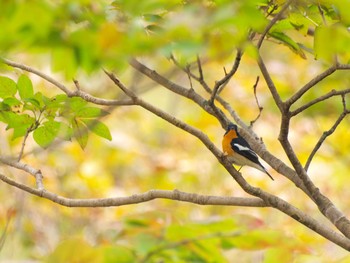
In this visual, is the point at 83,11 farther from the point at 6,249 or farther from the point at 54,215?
the point at 54,215

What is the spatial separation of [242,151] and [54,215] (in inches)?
92.4

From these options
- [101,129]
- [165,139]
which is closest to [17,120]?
[101,129]

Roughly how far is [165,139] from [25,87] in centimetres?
339

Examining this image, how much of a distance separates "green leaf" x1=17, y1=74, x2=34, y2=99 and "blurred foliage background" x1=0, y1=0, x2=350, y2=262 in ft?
0.37

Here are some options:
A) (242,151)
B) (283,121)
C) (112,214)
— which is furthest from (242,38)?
(112,214)

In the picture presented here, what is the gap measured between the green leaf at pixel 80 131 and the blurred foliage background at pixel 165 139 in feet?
0.22

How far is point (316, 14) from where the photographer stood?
1287mm

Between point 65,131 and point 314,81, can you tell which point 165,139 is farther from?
point 314,81

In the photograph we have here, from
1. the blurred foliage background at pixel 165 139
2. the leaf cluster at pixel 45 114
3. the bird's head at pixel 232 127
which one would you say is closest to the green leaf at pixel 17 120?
the leaf cluster at pixel 45 114

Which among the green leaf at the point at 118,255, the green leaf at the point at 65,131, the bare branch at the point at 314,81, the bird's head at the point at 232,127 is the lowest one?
the bare branch at the point at 314,81

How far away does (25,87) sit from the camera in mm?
1350

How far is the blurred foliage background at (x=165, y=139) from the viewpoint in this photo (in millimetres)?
747

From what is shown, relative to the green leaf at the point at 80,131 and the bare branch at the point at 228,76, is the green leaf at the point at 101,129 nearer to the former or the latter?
the green leaf at the point at 80,131

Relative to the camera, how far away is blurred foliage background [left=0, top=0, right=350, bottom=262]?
747 millimetres
